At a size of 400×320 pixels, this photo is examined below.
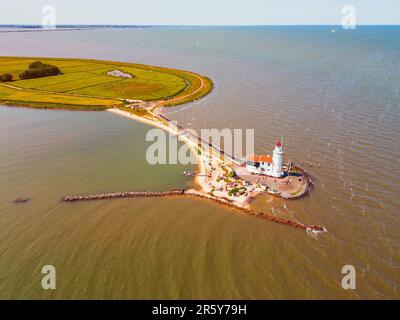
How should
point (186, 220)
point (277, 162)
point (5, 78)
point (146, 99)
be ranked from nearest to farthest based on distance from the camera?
point (186, 220) < point (277, 162) < point (146, 99) < point (5, 78)

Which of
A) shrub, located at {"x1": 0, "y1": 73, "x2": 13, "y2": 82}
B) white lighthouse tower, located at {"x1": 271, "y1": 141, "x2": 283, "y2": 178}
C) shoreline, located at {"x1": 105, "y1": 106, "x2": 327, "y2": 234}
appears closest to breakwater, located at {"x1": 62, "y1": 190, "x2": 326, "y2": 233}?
shoreline, located at {"x1": 105, "y1": 106, "x2": 327, "y2": 234}

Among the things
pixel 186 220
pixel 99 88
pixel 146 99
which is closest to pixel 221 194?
pixel 186 220

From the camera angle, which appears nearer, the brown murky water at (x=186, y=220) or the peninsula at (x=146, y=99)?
the brown murky water at (x=186, y=220)

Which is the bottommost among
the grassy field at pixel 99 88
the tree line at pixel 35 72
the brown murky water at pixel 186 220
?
the brown murky water at pixel 186 220

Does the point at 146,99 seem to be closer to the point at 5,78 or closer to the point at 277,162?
the point at 277,162

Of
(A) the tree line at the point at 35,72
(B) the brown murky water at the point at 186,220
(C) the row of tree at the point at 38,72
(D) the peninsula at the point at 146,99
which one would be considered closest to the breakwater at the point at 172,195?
(D) the peninsula at the point at 146,99

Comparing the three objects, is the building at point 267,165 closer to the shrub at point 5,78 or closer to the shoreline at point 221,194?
the shoreline at point 221,194

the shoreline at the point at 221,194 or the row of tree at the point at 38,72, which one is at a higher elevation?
the row of tree at the point at 38,72

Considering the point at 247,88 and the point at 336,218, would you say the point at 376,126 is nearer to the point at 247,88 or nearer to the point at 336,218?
the point at 336,218
